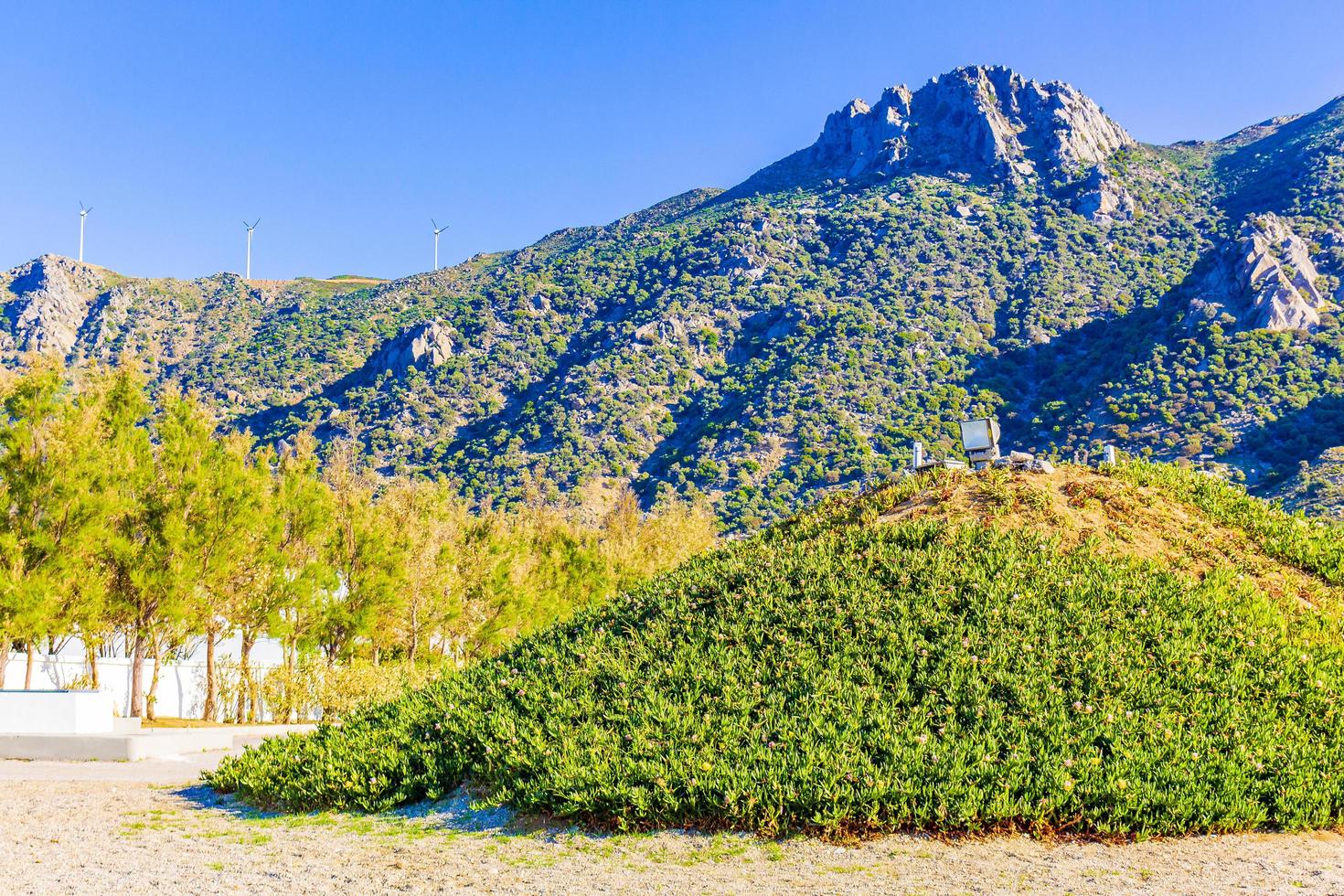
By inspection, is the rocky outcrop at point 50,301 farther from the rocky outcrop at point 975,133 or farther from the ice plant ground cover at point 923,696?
the ice plant ground cover at point 923,696

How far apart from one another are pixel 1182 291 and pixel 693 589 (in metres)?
77.8

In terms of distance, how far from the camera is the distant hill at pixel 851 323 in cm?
6962

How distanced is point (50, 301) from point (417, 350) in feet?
159

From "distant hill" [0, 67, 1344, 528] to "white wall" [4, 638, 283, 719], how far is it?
130ft

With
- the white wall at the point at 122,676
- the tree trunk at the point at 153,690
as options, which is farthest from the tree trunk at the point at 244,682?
the tree trunk at the point at 153,690

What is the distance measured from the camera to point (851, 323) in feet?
279

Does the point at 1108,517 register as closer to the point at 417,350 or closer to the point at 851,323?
the point at 851,323

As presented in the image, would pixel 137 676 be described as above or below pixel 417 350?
below

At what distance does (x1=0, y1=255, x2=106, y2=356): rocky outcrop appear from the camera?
104 metres

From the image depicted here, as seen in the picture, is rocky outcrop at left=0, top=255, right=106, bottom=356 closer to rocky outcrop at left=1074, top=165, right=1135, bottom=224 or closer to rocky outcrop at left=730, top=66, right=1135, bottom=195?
rocky outcrop at left=730, top=66, right=1135, bottom=195

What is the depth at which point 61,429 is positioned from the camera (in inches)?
822

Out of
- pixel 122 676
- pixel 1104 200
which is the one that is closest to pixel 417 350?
pixel 122 676

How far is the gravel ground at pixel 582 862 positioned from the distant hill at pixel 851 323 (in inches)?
2286

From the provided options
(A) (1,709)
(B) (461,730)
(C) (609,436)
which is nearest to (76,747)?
(A) (1,709)
